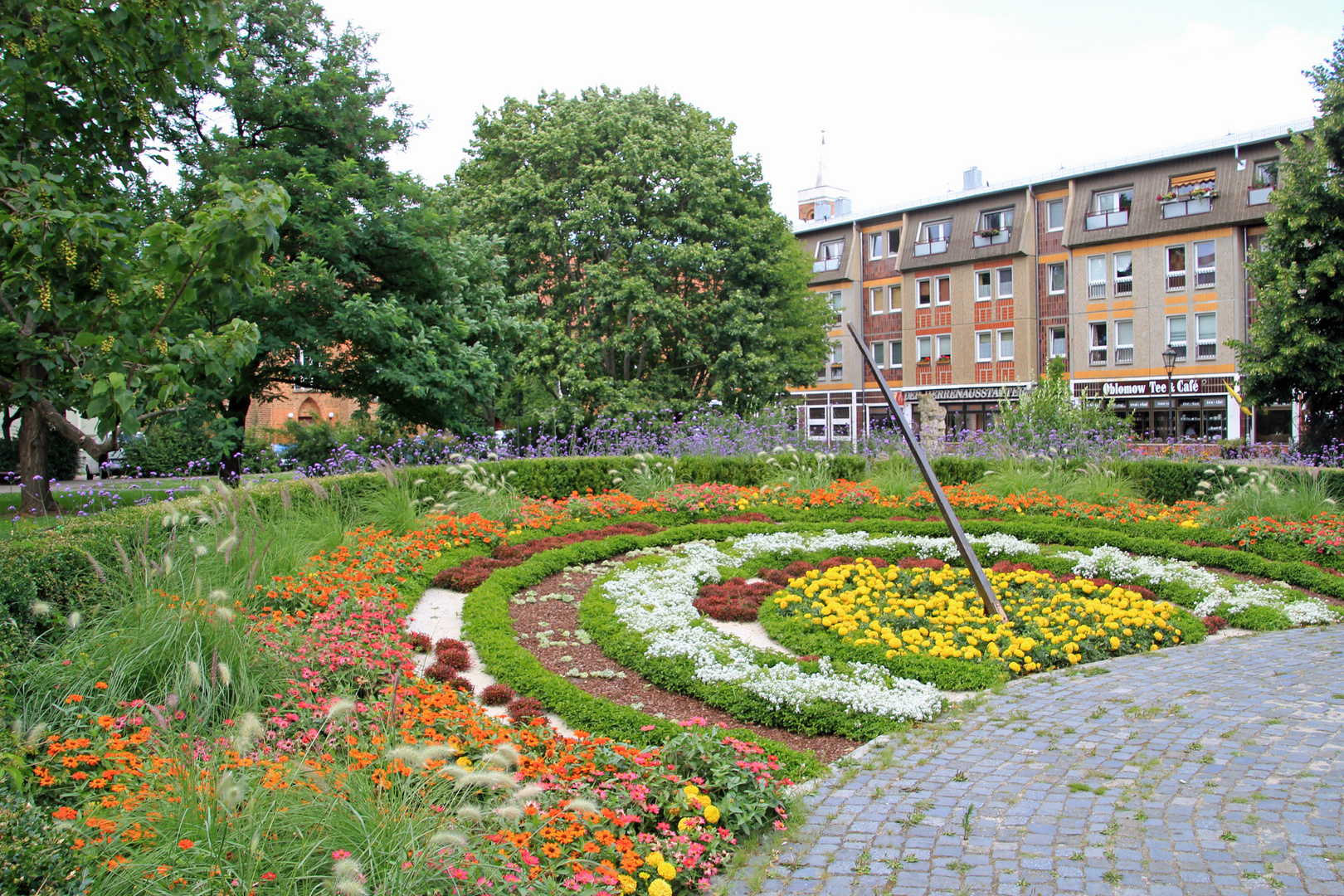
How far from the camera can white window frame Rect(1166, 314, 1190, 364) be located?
3350 centimetres

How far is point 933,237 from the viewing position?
4072 centimetres

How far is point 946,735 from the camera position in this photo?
4898 millimetres

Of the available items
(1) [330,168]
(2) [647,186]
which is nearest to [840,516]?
(1) [330,168]

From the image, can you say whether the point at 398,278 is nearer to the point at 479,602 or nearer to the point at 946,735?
the point at 479,602

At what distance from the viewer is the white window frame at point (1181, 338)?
1319 inches

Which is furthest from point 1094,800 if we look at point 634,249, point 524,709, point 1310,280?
point 634,249

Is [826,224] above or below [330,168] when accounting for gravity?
above

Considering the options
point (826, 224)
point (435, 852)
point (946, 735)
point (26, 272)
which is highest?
point (826, 224)

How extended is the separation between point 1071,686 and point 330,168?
1251cm

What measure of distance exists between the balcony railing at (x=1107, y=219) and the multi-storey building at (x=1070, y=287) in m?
0.06

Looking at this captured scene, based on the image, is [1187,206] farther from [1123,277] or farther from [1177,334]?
[1177,334]

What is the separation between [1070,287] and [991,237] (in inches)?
169

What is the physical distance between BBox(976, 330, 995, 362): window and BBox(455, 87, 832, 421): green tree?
60.7 ft

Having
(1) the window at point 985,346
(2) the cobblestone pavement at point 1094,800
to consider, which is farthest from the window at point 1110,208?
(2) the cobblestone pavement at point 1094,800
